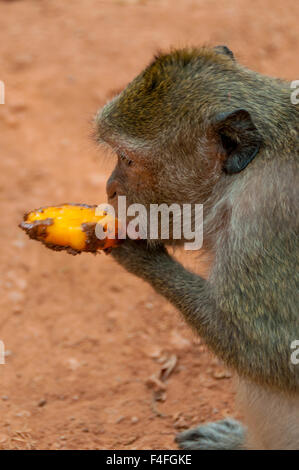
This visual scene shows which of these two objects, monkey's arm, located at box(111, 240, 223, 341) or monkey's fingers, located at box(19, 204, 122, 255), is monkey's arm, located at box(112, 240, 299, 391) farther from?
monkey's fingers, located at box(19, 204, 122, 255)

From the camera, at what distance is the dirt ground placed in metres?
4.74

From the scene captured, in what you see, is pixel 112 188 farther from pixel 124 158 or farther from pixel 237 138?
pixel 237 138

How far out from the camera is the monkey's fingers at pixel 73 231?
12.7 feet

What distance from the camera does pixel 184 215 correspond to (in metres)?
3.82

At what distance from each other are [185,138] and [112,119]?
47cm

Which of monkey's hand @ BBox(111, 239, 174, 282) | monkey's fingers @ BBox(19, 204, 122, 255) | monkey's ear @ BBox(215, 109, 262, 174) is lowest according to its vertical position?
monkey's hand @ BBox(111, 239, 174, 282)

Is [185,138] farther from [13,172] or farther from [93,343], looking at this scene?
[13,172]

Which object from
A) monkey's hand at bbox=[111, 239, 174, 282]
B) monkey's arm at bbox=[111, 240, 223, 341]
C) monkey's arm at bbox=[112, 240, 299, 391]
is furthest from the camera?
monkey's hand at bbox=[111, 239, 174, 282]

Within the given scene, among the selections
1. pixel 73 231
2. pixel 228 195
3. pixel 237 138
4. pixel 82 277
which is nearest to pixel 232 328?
pixel 228 195

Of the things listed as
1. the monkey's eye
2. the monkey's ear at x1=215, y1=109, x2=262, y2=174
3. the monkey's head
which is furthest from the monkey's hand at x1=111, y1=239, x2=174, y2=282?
the monkey's ear at x1=215, y1=109, x2=262, y2=174

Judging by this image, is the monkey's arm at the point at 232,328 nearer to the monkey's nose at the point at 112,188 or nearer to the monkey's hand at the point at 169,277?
the monkey's hand at the point at 169,277

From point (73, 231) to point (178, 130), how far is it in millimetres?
805

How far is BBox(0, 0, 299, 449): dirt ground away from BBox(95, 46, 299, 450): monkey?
33cm

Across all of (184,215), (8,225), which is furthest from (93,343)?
(184,215)
